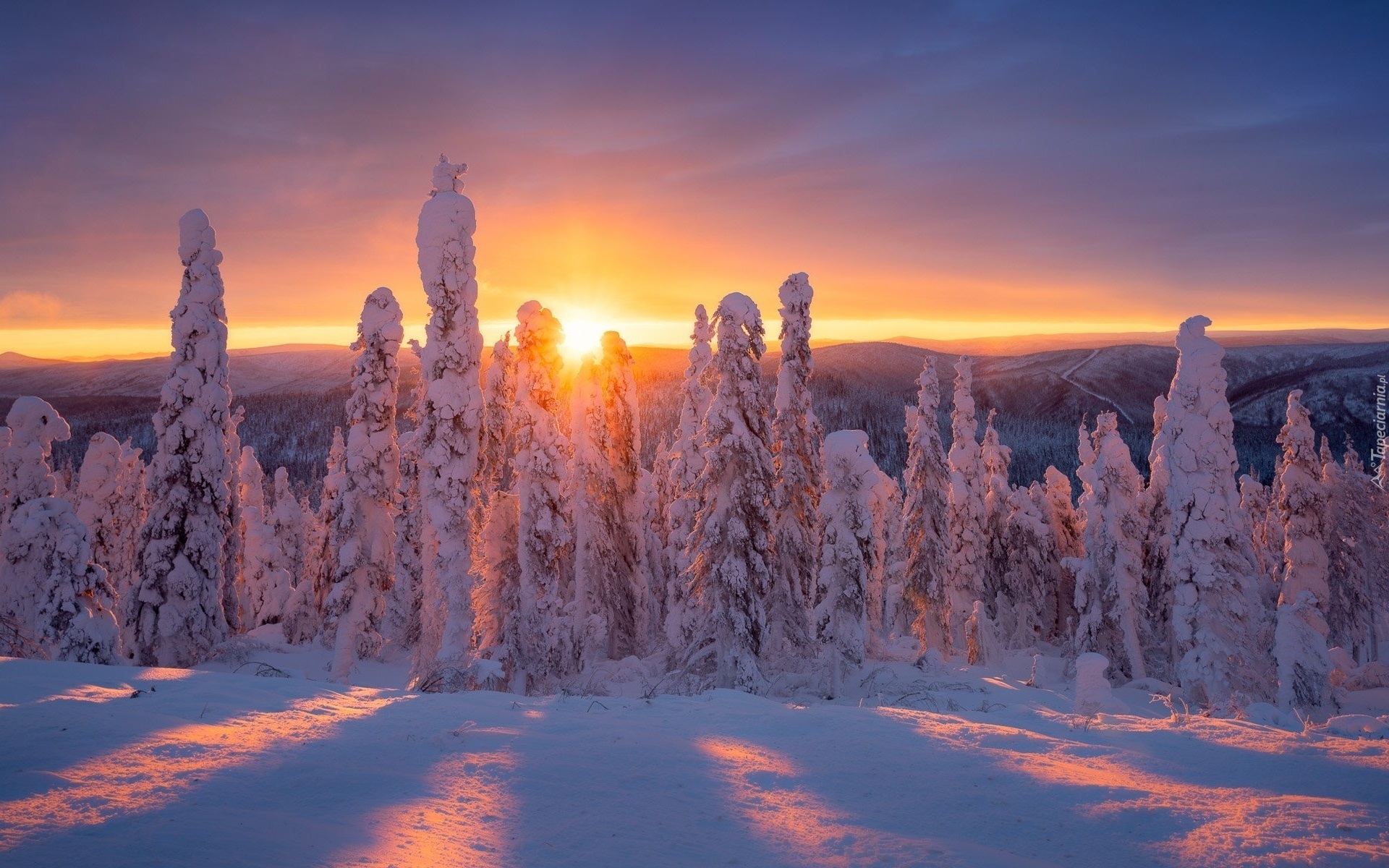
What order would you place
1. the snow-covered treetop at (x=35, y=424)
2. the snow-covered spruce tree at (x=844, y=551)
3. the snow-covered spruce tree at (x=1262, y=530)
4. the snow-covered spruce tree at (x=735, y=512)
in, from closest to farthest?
the snow-covered spruce tree at (x=735, y=512) → the snow-covered spruce tree at (x=844, y=551) → the snow-covered treetop at (x=35, y=424) → the snow-covered spruce tree at (x=1262, y=530)

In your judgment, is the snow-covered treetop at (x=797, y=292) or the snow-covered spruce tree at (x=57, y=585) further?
the snow-covered treetop at (x=797, y=292)

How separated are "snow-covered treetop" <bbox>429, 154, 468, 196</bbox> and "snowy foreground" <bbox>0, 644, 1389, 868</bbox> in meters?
15.0

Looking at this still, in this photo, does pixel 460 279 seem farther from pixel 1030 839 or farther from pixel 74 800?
pixel 1030 839

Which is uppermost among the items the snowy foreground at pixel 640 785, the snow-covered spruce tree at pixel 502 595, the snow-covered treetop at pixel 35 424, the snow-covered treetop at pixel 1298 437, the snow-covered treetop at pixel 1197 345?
the snow-covered treetop at pixel 1197 345

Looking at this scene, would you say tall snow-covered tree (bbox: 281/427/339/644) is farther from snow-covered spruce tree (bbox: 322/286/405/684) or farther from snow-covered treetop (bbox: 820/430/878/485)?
snow-covered treetop (bbox: 820/430/878/485)

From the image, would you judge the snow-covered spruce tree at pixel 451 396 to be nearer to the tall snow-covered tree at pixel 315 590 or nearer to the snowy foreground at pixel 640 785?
the tall snow-covered tree at pixel 315 590

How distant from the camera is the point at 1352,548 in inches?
1341

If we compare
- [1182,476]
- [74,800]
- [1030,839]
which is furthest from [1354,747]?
[1182,476]

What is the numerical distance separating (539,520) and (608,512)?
326 inches

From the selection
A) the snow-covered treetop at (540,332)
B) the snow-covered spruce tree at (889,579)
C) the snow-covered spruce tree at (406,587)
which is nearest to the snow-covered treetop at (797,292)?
the snow-covered treetop at (540,332)

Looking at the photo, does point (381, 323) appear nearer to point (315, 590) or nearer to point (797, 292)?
point (797, 292)

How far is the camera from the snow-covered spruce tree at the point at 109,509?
35.5m

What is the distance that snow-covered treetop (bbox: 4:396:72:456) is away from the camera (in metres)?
26.2

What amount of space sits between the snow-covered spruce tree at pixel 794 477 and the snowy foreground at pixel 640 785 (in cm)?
1495
